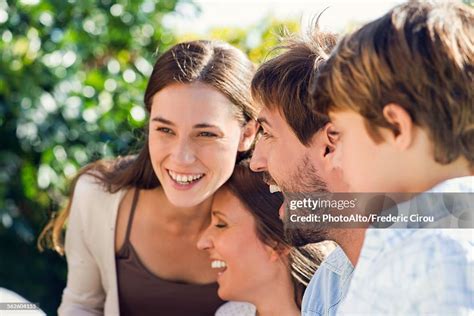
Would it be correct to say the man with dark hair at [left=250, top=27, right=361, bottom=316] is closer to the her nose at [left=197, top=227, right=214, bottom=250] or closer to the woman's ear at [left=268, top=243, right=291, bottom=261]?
the woman's ear at [left=268, top=243, right=291, bottom=261]

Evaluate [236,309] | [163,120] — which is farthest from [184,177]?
[236,309]

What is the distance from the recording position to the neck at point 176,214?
2734mm

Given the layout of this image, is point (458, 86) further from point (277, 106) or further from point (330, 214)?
point (277, 106)

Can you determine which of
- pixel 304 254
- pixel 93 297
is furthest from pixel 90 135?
pixel 304 254

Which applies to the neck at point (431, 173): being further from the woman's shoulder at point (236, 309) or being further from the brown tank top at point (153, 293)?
the brown tank top at point (153, 293)

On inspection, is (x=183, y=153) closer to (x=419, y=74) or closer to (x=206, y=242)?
(x=206, y=242)

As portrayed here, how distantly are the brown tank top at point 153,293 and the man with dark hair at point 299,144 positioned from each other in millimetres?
705

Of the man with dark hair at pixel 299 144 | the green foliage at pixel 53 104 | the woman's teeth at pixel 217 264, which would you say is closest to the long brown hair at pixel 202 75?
the woman's teeth at pixel 217 264

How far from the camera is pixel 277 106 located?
6.73 feet

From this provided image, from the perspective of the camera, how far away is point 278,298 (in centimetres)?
241

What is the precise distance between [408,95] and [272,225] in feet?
3.82

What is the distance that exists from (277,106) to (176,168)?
1.77 feet

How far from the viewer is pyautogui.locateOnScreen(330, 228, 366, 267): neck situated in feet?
5.99

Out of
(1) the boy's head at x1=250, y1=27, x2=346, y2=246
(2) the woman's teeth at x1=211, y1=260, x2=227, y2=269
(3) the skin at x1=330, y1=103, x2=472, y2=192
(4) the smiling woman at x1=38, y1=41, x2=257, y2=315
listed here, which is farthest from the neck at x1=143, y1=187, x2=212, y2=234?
(3) the skin at x1=330, y1=103, x2=472, y2=192
